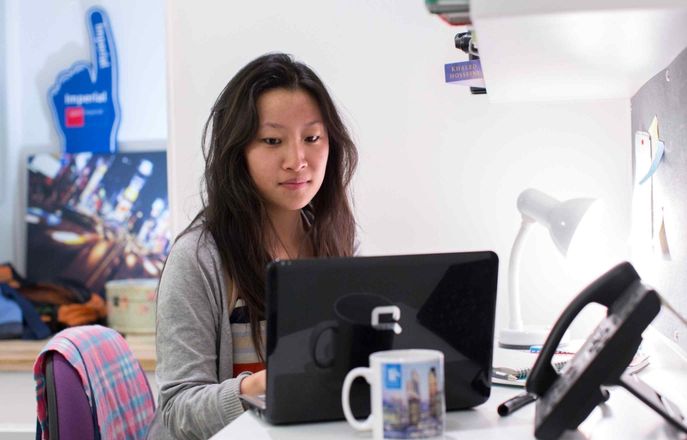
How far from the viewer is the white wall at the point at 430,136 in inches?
88.0

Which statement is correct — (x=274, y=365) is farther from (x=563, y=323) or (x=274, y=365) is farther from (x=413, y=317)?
(x=563, y=323)

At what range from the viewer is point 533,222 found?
1978mm

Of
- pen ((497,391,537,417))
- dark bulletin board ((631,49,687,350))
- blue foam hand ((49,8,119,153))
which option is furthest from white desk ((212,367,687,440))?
blue foam hand ((49,8,119,153))

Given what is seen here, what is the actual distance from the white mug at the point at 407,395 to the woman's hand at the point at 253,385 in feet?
1.05

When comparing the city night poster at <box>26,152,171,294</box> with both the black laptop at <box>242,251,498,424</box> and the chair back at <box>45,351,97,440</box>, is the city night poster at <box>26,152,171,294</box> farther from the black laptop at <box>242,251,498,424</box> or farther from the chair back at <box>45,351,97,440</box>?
the black laptop at <box>242,251,498,424</box>

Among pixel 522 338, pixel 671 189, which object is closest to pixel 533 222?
pixel 522 338

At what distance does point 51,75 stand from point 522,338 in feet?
6.27

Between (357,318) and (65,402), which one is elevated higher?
(357,318)

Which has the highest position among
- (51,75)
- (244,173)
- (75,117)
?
(51,75)

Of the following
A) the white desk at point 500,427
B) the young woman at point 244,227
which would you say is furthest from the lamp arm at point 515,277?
the white desk at point 500,427

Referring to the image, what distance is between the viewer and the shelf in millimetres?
1037

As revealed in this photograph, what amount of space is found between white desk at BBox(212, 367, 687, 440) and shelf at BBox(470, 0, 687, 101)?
0.47 metres

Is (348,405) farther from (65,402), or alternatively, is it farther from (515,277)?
(515,277)

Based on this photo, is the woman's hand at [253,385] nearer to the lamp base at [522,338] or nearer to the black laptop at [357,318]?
the black laptop at [357,318]
